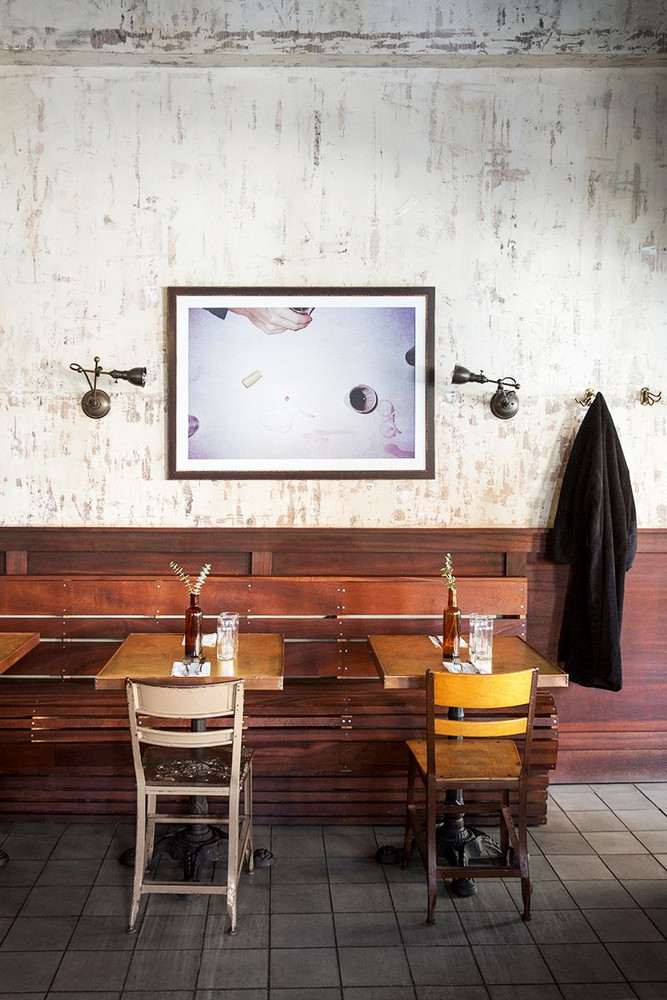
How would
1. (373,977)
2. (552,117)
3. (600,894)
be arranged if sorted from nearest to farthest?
(373,977), (600,894), (552,117)

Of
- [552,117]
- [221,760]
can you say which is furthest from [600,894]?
[552,117]

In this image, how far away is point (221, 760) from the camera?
3.19 metres

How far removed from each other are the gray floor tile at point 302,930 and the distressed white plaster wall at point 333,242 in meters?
1.92

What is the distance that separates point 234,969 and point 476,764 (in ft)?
3.73

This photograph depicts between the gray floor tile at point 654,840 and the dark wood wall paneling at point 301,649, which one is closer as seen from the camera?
the gray floor tile at point 654,840

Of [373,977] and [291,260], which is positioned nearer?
[373,977]

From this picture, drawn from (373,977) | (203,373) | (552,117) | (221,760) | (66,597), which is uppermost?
(552,117)

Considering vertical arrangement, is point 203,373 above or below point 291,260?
below

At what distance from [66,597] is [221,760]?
55.2 inches

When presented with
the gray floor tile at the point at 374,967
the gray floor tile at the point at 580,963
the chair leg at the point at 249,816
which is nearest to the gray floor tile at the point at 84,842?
the chair leg at the point at 249,816

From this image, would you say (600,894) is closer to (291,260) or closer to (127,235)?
(291,260)

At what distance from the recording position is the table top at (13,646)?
334 centimetres

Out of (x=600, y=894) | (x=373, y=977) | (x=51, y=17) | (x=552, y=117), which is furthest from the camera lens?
(x=552, y=117)

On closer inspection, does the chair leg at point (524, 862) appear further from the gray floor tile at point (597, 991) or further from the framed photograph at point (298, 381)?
the framed photograph at point (298, 381)
